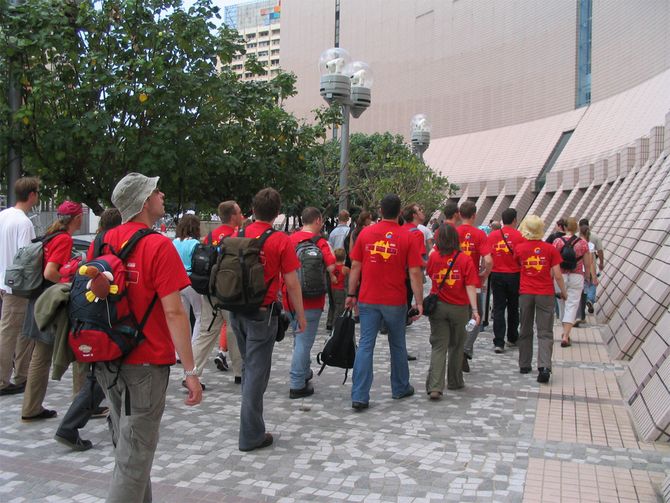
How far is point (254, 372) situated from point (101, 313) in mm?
2065

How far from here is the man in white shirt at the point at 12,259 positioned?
6375 millimetres

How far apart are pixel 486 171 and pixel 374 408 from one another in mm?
52142

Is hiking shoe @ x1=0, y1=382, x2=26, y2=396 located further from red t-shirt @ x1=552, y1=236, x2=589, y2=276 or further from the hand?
red t-shirt @ x1=552, y1=236, x2=589, y2=276

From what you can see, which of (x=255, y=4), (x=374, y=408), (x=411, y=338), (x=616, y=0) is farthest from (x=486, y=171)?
(x=255, y=4)

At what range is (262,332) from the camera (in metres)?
5.15

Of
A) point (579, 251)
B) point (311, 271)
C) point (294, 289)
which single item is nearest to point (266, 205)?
point (294, 289)

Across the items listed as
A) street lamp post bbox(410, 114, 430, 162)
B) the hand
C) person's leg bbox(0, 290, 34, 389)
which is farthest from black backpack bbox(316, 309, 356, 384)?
street lamp post bbox(410, 114, 430, 162)

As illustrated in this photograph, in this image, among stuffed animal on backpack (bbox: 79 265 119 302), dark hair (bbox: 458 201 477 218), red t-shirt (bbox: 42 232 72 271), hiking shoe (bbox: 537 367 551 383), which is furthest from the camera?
dark hair (bbox: 458 201 477 218)

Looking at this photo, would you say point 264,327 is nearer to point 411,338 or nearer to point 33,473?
point 33,473

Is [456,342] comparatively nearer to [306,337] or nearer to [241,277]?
[306,337]

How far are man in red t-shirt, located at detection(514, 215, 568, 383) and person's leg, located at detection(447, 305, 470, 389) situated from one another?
0.99 meters

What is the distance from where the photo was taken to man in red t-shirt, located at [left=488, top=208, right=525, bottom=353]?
9.20 m

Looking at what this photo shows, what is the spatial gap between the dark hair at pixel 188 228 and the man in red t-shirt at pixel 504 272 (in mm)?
3759

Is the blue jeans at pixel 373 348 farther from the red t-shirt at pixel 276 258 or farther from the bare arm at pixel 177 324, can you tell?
the bare arm at pixel 177 324
